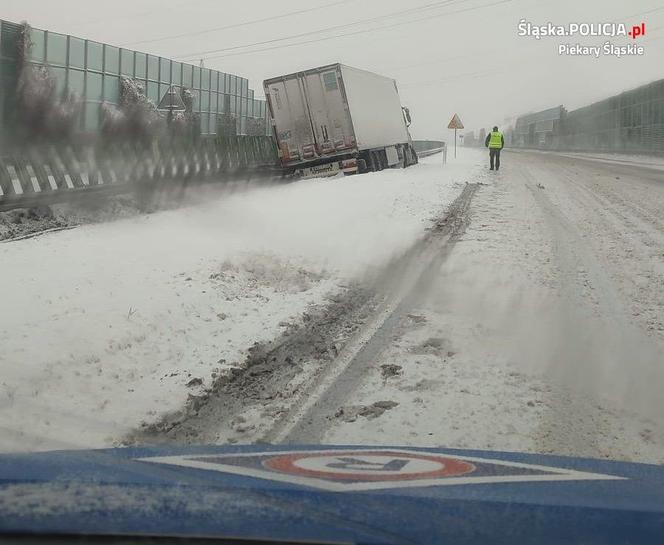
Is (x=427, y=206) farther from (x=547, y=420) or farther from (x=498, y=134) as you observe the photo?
(x=498, y=134)

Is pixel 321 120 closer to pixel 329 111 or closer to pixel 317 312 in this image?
pixel 329 111

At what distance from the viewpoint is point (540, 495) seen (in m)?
1.99

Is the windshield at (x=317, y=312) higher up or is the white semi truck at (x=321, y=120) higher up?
the white semi truck at (x=321, y=120)

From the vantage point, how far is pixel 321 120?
71.3 feet

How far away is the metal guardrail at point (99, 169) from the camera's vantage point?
40.2ft

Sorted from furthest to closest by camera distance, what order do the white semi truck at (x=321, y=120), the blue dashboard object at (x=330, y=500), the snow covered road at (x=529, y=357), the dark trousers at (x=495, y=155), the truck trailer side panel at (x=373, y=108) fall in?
the dark trousers at (x=495, y=155) < the truck trailer side panel at (x=373, y=108) < the white semi truck at (x=321, y=120) < the snow covered road at (x=529, y=357) < the blue dashboard object at (x=330, y=500)

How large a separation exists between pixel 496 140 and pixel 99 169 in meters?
16.6

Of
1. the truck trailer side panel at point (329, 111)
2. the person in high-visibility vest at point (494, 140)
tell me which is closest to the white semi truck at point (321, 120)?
the truck trailer side panel at point (329, 111)

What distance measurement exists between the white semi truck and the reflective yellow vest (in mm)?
5456

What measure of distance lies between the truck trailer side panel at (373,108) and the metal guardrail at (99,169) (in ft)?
Answer: 13.8

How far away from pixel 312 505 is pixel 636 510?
937 mm

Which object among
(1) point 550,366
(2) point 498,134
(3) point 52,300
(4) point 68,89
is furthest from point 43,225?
(2) point 498,134

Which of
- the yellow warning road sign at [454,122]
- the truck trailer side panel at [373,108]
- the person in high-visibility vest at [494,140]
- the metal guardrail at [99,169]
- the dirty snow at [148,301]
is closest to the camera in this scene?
the dirty snow at [148,301]

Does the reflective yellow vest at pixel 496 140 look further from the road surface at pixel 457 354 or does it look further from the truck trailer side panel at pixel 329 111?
the road surface at pixel 457 354
